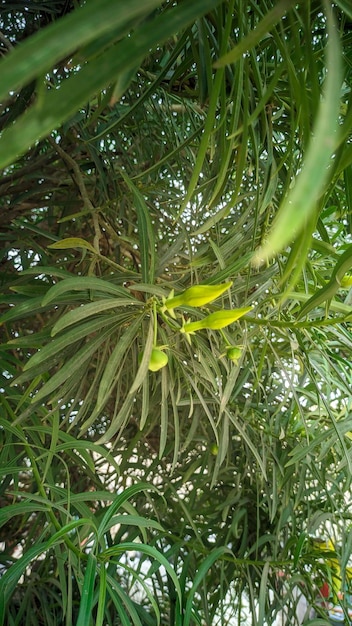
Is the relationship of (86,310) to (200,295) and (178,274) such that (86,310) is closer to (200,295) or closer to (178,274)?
(200,295)

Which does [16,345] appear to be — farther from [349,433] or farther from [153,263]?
[349,433]

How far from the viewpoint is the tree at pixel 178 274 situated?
0.66 feet

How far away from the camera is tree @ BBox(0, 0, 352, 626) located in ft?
0.66

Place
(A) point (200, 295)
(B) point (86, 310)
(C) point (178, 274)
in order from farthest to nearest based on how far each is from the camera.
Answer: (C) point (178, 274)
(B) point (86, 310)
(A) point (200, 295)

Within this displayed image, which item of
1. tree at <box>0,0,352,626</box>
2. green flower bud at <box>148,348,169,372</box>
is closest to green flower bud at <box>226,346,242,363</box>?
tree at <box>0,0,352,626</box>

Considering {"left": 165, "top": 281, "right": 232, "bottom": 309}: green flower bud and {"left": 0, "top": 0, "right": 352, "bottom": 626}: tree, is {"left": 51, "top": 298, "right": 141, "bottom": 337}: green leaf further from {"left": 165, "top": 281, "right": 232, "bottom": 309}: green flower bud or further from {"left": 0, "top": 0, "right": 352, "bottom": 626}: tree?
{"left": 165, "top": 281, "right": 232, "bottom": 309}: green flower bud

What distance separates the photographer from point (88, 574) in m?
0.47

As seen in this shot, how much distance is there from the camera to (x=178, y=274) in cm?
77

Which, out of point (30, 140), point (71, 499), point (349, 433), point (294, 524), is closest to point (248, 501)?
point (294, 524)

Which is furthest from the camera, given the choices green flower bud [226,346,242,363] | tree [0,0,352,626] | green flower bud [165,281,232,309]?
green flower bud [226,346,242,363]

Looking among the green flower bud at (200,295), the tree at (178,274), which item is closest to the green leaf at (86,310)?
the tree at (178,274)

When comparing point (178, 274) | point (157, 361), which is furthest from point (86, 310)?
point (178, 274)

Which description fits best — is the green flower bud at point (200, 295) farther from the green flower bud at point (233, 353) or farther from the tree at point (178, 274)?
the green flower bud at point (233, 353)

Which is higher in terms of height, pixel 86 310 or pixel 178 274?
pixel 178 274
